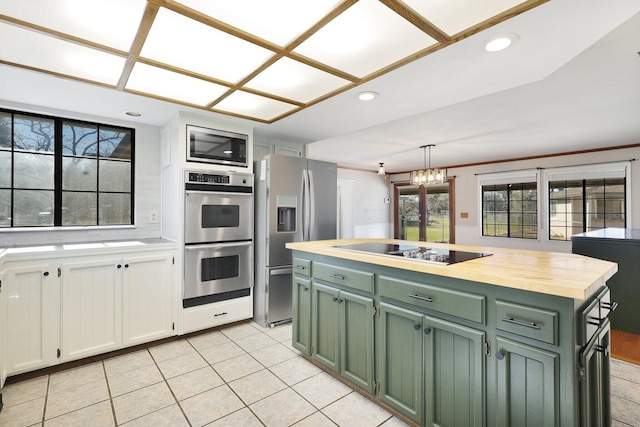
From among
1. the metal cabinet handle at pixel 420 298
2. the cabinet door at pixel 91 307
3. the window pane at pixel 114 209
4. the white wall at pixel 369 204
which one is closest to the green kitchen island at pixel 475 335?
the metal cabinet handle at pixel 420 298

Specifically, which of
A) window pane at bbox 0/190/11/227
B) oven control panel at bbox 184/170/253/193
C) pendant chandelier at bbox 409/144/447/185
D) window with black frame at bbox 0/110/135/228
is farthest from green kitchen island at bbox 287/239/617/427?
pendant chandelier at bbox 409/144/447/185

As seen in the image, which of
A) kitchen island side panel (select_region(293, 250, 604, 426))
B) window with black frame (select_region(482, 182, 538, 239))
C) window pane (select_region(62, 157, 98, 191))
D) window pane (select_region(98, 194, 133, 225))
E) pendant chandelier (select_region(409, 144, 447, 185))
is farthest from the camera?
window with black frame (select_region(482, 182, 538, 239))

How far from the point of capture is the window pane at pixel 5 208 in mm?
2738

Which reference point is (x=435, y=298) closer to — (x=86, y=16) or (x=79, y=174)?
(x=86, y=16)

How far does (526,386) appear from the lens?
4.26 ft

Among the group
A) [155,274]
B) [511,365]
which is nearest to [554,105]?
[511,365]

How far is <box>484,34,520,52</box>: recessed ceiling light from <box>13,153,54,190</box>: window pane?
3.84 metres

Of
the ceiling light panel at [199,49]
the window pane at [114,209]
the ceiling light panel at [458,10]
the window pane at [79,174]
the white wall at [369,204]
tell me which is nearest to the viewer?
the ceiling light panel at [458,10]

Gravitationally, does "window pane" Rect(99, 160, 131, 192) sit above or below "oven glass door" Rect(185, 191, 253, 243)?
above

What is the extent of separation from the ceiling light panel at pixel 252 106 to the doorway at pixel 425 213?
5.76 meters

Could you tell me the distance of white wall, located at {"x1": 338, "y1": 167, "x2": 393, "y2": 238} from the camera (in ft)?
26.1

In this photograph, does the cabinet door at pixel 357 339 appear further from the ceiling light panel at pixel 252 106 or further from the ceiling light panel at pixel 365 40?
the ceiling light panel at pixel 252 106

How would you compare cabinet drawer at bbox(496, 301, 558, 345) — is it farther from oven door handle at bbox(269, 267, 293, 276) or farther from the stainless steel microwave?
the stainless steel microwave

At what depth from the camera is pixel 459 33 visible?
1.68 meters
